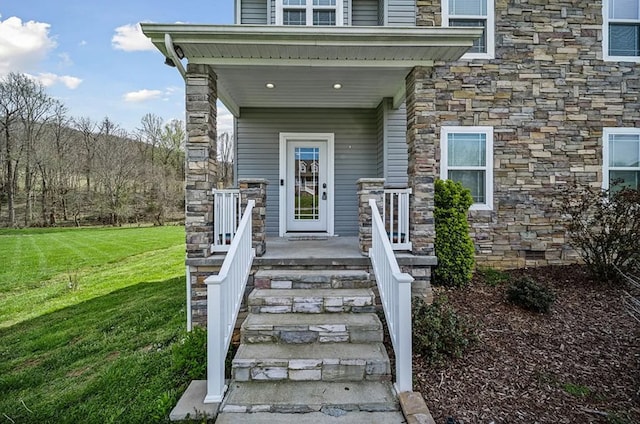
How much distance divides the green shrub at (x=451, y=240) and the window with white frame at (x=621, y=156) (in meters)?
3.46

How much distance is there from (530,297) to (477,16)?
5.16 metres

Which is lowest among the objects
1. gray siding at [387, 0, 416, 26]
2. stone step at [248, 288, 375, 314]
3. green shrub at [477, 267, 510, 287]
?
green shrub at [477, 267, 510, 287]

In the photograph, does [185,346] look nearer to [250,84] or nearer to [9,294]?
[250,84]

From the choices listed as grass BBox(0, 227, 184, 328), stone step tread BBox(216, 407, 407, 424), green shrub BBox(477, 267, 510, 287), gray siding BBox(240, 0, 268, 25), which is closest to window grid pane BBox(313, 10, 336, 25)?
gray siding BBox(240, 0, 268, 25)

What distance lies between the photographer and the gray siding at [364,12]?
6922 millimetres

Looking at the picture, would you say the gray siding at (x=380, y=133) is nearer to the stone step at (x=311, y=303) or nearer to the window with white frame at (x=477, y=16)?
the window with white frame at (x=477, y=16)

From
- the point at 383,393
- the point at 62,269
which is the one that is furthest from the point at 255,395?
the point at 62,269

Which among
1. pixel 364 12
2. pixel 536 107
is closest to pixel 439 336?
pixel 536 107

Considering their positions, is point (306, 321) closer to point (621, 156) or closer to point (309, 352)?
point (309, 352)

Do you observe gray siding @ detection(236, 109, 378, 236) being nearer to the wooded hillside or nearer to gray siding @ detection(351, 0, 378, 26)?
gray siding @ detection(351, 0, 378, 26)

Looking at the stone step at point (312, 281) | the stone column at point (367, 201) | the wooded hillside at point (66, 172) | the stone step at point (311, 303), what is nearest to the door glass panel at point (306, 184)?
the stone column at point (367, 201)

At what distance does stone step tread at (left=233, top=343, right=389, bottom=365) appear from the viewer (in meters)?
3.05

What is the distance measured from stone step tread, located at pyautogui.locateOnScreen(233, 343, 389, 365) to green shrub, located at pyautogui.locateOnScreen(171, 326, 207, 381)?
1.60 feet

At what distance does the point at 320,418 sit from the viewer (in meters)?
2.56
